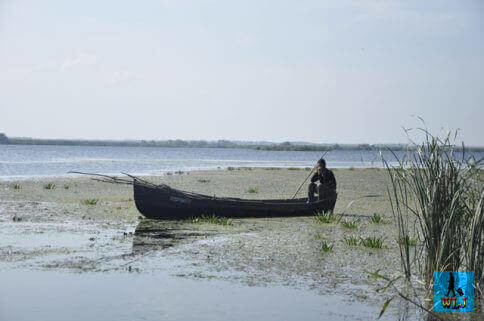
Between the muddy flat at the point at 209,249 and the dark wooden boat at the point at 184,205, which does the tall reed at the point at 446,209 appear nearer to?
the muddy flat at the point at 209,249

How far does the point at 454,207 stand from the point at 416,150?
1.04 meters

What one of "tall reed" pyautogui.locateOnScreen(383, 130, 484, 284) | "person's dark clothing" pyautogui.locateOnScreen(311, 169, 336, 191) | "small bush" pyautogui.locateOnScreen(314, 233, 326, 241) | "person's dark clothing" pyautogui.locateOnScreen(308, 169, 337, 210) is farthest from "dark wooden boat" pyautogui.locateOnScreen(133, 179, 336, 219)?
"tall reed" pyautogui.locateOnScreen(383, 130, 484, 284)

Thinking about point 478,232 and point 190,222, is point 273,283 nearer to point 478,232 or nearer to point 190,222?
point 478,232

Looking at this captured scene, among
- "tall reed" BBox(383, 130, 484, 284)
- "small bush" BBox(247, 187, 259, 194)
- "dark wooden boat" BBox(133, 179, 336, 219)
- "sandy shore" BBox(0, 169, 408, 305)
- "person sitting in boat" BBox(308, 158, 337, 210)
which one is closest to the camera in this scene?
"tall reed" BBox(383, 130, 484, 284)

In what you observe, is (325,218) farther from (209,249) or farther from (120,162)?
(120,162)

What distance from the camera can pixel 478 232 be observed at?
28.0 ft

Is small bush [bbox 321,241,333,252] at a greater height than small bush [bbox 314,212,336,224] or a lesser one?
lesser

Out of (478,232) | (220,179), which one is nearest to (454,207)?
(478,232)

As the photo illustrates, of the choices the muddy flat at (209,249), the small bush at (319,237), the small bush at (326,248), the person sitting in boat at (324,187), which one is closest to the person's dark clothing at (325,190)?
the person sitting in boat at (324,187)

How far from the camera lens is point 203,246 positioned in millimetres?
13211

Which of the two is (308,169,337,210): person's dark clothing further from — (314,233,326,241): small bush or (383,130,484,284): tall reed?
(383,130,484,284): tall reed

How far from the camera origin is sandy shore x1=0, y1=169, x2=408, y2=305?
10.8 metres

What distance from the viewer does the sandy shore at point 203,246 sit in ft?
35.6

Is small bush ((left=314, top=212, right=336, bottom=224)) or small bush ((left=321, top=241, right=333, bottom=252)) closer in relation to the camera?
small bush ((left=321, top=241, right=333, bottom=252))
